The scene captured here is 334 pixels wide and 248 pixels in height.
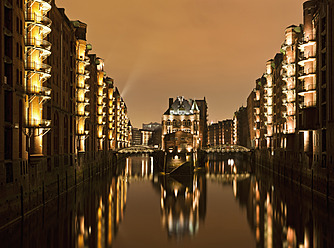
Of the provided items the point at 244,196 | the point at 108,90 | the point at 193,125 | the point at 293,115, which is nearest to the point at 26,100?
the point at 244,196

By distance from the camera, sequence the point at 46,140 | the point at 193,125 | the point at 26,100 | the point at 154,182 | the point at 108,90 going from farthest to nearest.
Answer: the point at 193,125 → the point at 108,90 → the point at 154,182 → the point at 46,140 → the point at 26,100

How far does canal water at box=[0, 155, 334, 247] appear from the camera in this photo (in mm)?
29812

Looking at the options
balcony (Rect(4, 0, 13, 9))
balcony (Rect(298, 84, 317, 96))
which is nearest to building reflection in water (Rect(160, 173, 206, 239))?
balcony (Rect(298, 84, 317, 96))

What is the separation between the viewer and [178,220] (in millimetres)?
39719

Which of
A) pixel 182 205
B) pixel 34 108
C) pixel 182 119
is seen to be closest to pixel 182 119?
pixel 182 119

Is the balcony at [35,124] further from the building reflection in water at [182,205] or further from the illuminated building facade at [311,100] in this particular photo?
the illuminated building facade at [311,100]

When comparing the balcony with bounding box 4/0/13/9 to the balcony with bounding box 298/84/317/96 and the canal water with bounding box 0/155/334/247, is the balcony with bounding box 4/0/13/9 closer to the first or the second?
the canal water with bounding box 0/155/334/247

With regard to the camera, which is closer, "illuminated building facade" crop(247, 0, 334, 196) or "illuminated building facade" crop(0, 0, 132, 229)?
"illuminated building facade" crop(0, 0, 132, 229)

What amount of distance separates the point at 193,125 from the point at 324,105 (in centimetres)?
10503

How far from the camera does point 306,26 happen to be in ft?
181

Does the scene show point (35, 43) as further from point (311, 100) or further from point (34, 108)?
point (311, 100)

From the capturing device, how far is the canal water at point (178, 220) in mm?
29812

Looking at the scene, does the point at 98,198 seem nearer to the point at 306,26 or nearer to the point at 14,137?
the point at 14,137

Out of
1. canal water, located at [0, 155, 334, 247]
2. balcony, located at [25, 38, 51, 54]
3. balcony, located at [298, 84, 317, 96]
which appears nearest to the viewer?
canal water, located at [0, 155, 334, 247]
